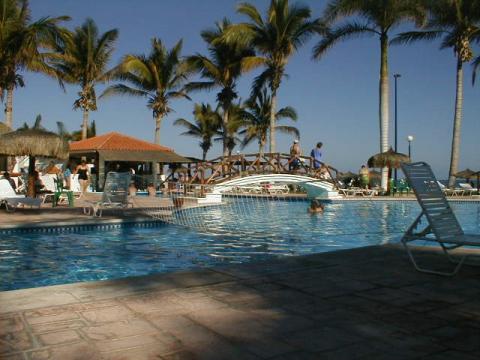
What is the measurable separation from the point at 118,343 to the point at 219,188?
15.2 meters

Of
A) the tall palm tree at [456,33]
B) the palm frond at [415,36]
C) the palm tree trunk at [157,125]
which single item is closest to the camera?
the tall palm tree at [456,33]

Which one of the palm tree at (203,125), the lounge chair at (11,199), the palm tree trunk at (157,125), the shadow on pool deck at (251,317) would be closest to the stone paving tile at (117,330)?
the shadow on pool deck at (251,317)

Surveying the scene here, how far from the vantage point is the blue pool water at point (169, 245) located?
19.2ft

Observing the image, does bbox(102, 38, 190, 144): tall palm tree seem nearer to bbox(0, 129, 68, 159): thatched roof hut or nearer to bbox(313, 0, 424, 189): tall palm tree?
bbox(313, 0, 424, 189): tall palm tree

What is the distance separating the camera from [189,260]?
648cm

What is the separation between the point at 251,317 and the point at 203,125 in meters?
39.6

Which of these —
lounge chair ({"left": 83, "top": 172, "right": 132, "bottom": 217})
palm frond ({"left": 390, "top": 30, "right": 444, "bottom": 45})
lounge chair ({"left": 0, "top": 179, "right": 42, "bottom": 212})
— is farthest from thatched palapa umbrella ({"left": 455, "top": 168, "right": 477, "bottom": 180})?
lounge chair ({"left": 0, "top": 179, "right": 42, "bottom": 212})

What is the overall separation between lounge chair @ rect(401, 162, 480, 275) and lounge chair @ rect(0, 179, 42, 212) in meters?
9.51

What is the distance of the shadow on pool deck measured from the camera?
2.42m

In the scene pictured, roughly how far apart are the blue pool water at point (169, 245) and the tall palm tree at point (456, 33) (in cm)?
1217

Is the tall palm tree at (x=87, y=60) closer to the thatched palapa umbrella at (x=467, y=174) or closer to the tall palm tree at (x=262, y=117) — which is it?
the tall palm tree at (x=262, y=117)

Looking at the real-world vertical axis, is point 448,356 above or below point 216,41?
below

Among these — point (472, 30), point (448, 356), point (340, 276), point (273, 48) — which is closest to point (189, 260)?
point (340, 276)

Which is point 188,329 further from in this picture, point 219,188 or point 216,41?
point 216,41
